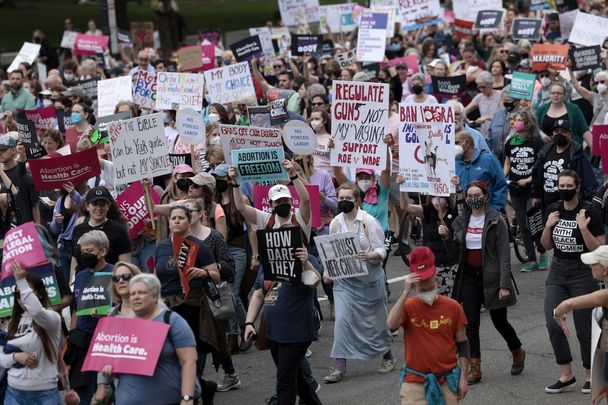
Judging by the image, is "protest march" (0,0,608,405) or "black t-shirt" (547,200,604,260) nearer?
"protest march" (0,0,608,405)

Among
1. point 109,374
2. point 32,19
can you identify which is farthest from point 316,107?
point 32,19

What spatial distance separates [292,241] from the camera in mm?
9586

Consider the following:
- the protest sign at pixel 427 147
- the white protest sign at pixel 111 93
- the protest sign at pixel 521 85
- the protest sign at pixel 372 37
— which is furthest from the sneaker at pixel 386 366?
the protest sign at pixel 372 37

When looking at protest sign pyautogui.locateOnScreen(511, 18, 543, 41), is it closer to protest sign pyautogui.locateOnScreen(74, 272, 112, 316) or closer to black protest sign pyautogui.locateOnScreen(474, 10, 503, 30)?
black protest sign pyautogui.locateOnScreen(474, 10, 503, 30)

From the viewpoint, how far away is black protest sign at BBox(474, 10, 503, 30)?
2559cm

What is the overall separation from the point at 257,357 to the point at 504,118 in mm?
5732

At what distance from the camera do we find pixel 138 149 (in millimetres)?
12328

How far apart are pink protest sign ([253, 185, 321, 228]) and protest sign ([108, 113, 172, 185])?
0.89 meters

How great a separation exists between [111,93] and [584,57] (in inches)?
265

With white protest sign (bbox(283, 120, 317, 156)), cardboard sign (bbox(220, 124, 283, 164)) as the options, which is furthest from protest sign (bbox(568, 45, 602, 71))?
cardboard sign (bbox(220, 124, 283, 164))

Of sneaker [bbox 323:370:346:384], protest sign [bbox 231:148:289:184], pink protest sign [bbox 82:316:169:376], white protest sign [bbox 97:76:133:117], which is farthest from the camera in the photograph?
white protest sign [bbox 97:76:133:117]

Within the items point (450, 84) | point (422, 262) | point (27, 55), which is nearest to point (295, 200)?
point (422, 262)

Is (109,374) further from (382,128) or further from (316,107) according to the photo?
(316,107)

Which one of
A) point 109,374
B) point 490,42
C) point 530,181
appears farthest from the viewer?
point 490,42
